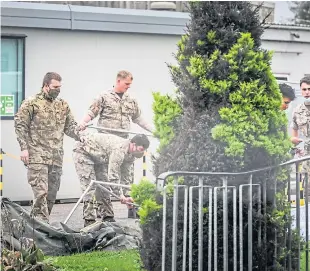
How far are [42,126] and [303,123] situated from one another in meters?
3.00

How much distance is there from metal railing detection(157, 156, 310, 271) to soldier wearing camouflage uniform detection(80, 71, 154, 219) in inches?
175

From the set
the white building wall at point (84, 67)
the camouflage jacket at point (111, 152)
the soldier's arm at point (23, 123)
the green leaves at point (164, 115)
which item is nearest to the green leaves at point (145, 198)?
the green leaves at point (164, 115)

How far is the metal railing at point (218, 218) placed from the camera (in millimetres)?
5352

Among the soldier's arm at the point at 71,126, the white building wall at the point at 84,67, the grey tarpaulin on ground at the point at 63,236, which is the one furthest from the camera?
the white building wall at the point at 84,67

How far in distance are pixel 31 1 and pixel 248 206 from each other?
6.55 metres

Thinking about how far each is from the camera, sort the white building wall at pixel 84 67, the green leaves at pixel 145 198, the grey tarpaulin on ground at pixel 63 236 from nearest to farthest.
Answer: the green leaves at pixel 145 198
the grey tarpaulin on ground at pixel 63 236
the white building wall at pixel 84 67

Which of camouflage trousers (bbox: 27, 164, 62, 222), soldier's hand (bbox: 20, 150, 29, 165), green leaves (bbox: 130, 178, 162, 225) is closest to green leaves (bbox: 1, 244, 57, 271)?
green leaves (bbox: 130, 178, 162, 225)

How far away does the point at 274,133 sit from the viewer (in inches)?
220

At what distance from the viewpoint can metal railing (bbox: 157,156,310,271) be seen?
17.6 ft

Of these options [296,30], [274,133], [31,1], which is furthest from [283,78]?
[274,133]

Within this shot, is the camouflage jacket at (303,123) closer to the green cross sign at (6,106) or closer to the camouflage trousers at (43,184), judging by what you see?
the camouflage trousers at (43,184)

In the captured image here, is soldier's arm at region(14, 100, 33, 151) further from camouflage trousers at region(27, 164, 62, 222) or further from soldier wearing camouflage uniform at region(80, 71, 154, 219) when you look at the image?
soldier wearing camouflage uniform at region(80, 71, 154, 219)

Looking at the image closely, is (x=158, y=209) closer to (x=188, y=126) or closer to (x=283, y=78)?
(x=188, y=126)

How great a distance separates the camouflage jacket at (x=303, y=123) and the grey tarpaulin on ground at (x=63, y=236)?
2578mm
